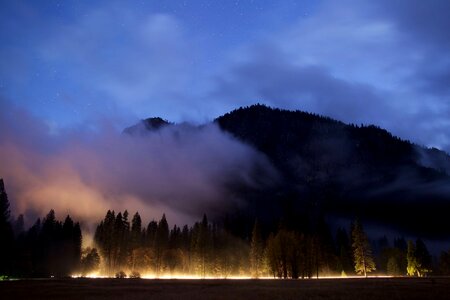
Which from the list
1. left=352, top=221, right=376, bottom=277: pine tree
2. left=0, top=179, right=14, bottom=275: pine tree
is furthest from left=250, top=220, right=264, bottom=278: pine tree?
left=0, top=179, right=14, bottom=275: pine tree

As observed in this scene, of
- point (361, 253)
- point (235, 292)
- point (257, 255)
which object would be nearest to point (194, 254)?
point (257, 255)

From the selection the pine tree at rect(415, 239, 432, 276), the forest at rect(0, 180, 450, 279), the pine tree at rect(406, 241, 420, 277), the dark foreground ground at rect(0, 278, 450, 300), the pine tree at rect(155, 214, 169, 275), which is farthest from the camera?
the pine tree at rect(155, 214, 169, 275)

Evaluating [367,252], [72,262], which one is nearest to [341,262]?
[367,252]

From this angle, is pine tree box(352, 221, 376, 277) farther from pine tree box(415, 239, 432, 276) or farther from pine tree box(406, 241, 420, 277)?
pine tree box(415, 239, 432, 276)

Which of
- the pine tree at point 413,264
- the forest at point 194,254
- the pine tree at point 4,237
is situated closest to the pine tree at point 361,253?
the forest at point 194,254

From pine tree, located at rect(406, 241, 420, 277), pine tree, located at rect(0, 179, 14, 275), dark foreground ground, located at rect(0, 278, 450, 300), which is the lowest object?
pine tree, located at rect(406, 241, 420, 277)

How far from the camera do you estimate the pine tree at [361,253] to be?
129875mm

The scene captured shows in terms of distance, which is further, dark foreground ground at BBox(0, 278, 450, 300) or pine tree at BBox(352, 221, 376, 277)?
pine tree at BBox(352, 221, 376, 277)

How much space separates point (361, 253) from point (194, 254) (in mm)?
Result: 59161

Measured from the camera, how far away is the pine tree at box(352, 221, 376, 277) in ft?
426

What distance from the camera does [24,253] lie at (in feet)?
351

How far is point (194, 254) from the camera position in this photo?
496ft

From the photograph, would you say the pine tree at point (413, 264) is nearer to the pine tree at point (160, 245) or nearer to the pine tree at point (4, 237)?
the pine tree at point (160, 245)

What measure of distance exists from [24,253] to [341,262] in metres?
104
